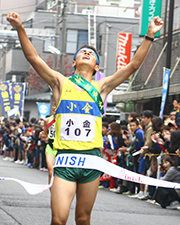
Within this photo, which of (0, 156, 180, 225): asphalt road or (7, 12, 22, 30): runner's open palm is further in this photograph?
(0, 156, 180, 225): asphalt road

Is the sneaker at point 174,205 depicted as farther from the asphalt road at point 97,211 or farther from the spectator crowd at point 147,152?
the asphalt road at point 97,211

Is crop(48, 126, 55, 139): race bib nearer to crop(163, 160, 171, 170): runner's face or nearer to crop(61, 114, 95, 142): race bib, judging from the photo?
crop(163, 160, 171, 170): runner's face

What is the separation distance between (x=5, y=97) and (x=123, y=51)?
8791 millimetres

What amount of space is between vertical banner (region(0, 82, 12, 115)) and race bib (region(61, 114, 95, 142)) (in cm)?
2802

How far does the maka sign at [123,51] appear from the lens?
2855 cm

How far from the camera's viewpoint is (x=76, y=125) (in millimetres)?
4840

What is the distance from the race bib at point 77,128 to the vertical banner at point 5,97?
91.9ft

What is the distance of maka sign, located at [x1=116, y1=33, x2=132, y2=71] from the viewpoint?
28547mm

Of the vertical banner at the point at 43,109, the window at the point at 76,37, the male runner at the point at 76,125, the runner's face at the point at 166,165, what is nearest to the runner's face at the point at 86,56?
the male runner at the point at 76,125

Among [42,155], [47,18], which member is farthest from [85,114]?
[47,18]

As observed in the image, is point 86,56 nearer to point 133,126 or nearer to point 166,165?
point 166,165

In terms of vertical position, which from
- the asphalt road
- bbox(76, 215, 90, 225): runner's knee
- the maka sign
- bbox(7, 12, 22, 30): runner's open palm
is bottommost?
the asphalt road

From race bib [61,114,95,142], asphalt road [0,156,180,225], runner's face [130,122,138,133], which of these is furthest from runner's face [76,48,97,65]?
runner's face [130,122,138,133]

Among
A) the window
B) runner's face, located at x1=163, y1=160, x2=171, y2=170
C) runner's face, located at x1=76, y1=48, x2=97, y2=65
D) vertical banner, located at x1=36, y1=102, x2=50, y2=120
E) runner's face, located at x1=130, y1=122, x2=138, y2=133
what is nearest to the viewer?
runner's face, located at x1=76, y1=48, x2=97, y2=65
